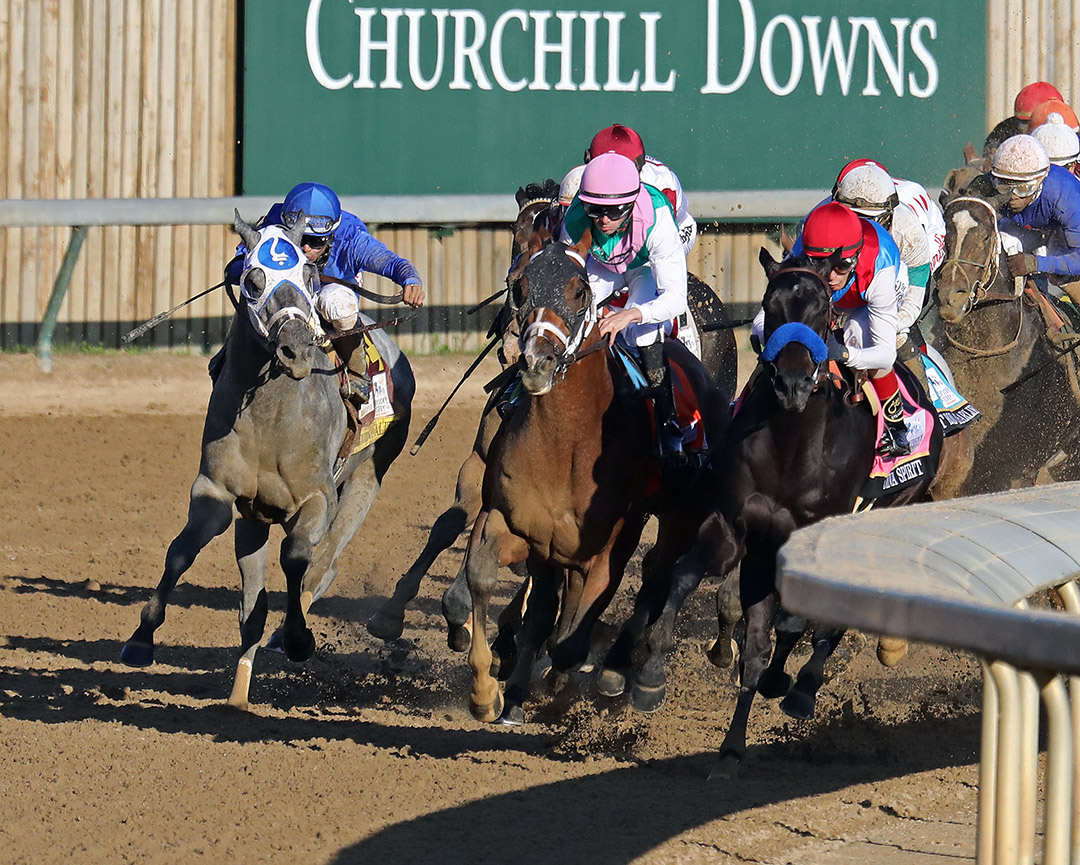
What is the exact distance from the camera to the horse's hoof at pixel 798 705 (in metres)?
5.43

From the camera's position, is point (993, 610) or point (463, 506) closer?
point (993, 610)

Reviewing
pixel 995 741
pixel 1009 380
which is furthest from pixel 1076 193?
pixel 995 741

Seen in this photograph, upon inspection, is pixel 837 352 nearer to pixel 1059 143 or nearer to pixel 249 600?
pixel 249 600

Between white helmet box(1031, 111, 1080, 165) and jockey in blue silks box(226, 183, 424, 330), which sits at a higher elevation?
white helmet box(1031, 111, 1080, 165)

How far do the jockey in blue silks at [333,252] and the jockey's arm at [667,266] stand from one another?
1.25 m

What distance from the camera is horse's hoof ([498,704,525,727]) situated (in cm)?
569

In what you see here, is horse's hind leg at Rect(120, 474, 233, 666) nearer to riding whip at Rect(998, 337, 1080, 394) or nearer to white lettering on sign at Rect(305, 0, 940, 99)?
riding whip at Rect(998, 337, 1080, 394)

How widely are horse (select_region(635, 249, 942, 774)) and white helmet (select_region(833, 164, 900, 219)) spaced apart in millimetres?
741

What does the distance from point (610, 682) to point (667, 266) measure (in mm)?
1446

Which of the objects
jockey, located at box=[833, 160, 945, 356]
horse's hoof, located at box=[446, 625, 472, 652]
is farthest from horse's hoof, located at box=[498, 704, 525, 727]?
jockey, located at box=[833, 160, 945, 356]

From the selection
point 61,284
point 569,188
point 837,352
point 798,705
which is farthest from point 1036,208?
point 61,284

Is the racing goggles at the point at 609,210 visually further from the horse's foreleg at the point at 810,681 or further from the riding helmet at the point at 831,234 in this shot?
the horse's foreleg at the point at 810,681

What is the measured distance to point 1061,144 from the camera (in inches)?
342

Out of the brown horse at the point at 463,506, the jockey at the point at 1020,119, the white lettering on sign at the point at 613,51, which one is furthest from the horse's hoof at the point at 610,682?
the white lettering on sign at the point at 613,51
